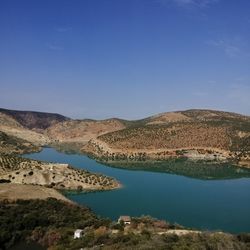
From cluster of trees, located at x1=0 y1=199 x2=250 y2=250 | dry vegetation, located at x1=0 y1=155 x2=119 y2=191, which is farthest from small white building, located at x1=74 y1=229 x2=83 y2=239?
dry vegetation, located at x1=0 y1=155 x2=119 y2=191

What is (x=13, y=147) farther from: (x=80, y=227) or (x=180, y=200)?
(x=80, y=227)

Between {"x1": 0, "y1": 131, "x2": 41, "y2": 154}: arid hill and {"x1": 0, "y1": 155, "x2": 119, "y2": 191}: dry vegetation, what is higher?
{"x1": 0, "y1": 131, "x2": 41, "y2": 154}: arid hill

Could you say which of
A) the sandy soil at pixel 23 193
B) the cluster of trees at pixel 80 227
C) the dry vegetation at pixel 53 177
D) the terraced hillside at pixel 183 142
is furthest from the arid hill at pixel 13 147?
the cluster of trees at pixel 80 227

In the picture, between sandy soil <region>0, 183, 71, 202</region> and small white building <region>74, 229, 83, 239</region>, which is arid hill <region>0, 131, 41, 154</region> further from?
small white building <region>74, 229, 83, 239</region>

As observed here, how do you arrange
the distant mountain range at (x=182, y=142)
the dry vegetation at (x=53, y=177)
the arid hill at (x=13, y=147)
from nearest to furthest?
the dry vegetation at (x=53, y=177)
the distant mountain range at (x=182, y=142)
the arid hill at (x=13, y=147)

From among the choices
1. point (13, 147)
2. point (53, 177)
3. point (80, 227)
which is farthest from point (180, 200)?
point (13, 147)

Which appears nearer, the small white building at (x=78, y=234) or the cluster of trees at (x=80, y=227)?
the cluster of trees at (x=80, y=227)

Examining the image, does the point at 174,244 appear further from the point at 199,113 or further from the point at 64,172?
the point at 199,113

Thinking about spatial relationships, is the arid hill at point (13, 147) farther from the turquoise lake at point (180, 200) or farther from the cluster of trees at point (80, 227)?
the cluster of trees at point (80, 227)
